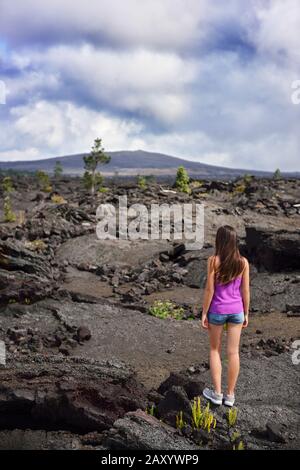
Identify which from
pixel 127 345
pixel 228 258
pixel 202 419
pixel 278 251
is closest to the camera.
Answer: pixel 202 419

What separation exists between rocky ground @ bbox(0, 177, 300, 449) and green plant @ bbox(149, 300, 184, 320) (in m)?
0.41

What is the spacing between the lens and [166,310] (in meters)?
16.8

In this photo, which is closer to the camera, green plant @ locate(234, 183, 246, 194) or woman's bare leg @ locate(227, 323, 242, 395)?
woman's bare leg @ locate(227, 323, 242, 395)

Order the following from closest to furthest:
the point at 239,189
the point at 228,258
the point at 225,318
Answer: the point at 228,258, the point at 225,318, the point at 239,189

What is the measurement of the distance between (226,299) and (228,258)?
0.57 meters

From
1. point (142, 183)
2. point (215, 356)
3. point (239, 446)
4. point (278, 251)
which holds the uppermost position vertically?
point (142, 183)

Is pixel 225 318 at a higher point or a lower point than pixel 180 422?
higher

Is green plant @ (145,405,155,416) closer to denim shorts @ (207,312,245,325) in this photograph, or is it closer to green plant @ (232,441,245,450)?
green plant @ (232,441,245,450)

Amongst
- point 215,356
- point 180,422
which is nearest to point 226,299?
point 215,356

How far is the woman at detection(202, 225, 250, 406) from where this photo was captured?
293 inches

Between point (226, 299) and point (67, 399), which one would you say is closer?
point (226, 299)

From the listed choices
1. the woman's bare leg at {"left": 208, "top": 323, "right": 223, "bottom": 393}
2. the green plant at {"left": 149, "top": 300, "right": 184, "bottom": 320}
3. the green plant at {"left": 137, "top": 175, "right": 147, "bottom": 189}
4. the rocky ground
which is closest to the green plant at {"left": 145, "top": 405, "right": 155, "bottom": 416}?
the rocky ground

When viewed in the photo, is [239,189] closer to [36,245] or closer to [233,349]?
[36,245]
